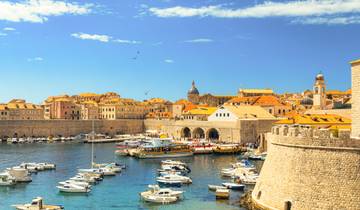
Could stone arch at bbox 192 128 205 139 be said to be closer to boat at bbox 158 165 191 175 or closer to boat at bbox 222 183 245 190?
boat at bbox 158 165 191 175

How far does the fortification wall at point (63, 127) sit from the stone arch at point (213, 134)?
2450 cm

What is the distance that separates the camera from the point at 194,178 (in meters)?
37.5

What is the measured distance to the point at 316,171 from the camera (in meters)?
19.3

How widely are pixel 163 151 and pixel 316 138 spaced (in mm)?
35631

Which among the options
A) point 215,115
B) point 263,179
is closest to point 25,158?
point 215,115

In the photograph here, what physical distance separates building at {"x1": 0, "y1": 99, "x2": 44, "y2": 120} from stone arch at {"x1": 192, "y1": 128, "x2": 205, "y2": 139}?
123 feet

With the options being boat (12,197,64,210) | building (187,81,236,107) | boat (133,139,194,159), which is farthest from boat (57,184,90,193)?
building (187,81,236,107)

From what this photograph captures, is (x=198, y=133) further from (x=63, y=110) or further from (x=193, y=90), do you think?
(x=193, y=90)

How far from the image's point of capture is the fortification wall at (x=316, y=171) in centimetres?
1864

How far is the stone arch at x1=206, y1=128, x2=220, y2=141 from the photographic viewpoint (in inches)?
2793

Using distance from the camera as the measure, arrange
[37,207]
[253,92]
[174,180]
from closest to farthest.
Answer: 1. [37,207]
2. [174,180]
3. [253,92]

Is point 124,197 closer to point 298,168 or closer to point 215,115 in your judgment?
point 298,168

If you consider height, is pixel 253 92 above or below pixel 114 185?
above

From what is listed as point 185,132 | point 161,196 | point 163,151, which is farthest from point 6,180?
point 185,132
